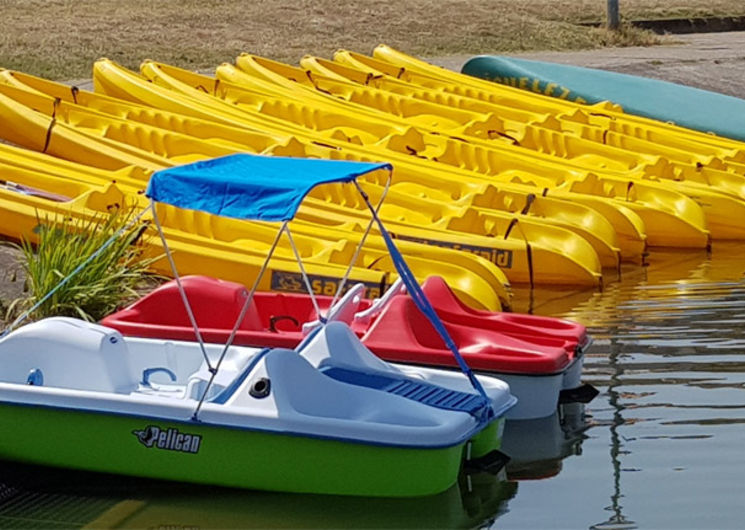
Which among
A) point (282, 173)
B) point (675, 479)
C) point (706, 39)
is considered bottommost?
point (706, 39)

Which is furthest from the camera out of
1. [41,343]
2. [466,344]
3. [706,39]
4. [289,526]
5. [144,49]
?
[706,39]

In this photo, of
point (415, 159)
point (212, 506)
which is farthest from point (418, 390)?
point (415, 159)

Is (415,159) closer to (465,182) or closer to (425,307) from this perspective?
(465,182)

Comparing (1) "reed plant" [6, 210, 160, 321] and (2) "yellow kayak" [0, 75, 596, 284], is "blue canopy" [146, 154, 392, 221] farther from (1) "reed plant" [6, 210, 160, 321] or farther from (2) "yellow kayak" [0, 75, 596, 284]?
(2) "yellow kayak" [0, 75, 596, 284]

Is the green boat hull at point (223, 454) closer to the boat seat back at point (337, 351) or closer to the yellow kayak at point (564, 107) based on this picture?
the boat seat back at point (337, 351)

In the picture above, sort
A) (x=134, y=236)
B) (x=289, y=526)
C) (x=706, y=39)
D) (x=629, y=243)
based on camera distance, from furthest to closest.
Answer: (x=706, y=39)
(x=629, y=243)
(x=134, y=236)
(x=289, y=526)

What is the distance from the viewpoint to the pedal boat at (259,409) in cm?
811

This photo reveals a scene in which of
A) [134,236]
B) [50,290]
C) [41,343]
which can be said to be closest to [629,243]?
[134,236]

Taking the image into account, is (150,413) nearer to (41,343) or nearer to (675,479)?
(41,343)

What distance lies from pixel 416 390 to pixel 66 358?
205cm

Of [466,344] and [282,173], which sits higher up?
[282,173]

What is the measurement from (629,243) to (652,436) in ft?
20.3

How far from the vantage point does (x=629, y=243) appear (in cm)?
1525

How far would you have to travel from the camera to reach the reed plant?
11062 millimetres
